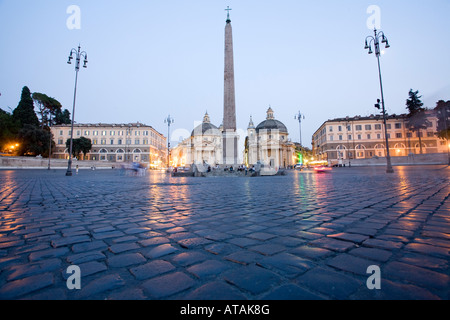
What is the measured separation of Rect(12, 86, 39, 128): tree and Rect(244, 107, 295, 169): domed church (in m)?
62.6

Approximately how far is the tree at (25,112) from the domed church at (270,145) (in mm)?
62593

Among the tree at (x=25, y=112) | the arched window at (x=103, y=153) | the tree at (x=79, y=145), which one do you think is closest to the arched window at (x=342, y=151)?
the tree at (x=79, y=145)

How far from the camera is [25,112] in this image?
4997 cm

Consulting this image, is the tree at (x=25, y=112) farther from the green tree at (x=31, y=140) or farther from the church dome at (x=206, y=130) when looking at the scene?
the church dome at (x=206, y=130)

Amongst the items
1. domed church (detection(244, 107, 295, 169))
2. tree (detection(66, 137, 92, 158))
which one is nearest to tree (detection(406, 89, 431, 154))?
domed church (detection(244, 107, 295, 169))

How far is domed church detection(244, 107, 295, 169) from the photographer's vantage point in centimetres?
8044

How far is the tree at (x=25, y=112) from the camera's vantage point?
1950 inches

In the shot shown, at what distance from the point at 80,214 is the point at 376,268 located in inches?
155

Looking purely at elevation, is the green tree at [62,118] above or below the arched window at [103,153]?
above

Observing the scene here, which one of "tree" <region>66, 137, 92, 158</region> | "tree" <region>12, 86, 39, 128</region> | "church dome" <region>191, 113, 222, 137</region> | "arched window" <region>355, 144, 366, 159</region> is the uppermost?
"church dome" <region>191, 113, 222, 137</region>

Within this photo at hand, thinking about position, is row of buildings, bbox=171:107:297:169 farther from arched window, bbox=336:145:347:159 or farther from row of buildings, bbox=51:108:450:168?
arched window, bbox=336:145:347:159
